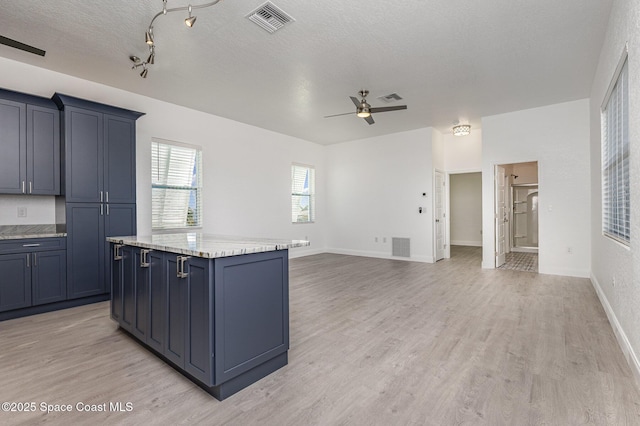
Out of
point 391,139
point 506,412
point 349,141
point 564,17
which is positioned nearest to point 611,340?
point 506,412

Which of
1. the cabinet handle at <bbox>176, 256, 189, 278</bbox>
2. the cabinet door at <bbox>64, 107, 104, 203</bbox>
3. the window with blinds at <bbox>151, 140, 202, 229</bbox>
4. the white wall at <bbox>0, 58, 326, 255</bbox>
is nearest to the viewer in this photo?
the cabinet handle at <bbox>176, 256, 189, 278</bbox>

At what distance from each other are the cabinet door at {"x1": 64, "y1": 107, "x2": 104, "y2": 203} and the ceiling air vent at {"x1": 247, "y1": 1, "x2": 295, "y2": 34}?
2680 mm

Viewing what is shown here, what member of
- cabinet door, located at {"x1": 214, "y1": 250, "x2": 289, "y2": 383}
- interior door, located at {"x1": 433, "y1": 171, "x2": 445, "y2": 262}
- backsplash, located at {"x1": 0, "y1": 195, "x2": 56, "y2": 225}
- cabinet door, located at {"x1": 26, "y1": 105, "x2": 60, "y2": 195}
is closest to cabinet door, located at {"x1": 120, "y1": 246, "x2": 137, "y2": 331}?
cabinet door, located at {"x1": 214, "y1": 250, "x2": 289, "y2": 383}

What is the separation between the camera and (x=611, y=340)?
9.23 feet

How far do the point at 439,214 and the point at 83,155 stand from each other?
700 centimetres

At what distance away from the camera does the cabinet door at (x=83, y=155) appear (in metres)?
3.92

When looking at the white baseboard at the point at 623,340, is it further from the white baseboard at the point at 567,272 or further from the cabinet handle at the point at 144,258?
the cabinet handle at the point at 144,258

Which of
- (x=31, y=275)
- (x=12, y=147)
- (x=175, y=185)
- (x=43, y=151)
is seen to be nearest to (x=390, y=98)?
(x=175, y=185)

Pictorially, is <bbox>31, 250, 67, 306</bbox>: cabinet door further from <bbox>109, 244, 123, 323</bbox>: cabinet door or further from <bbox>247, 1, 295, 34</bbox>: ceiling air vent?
<bbox>247, 1, 295, 34</bbox>: ceiling air vent

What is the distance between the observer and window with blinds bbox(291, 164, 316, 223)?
8.05 m

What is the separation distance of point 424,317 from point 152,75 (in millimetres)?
4733

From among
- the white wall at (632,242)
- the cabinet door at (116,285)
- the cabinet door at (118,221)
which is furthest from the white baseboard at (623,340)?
the cabinet door at (118,221)

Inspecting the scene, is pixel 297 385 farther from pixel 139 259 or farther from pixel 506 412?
pixel 139 259

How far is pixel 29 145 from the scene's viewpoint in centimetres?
377
